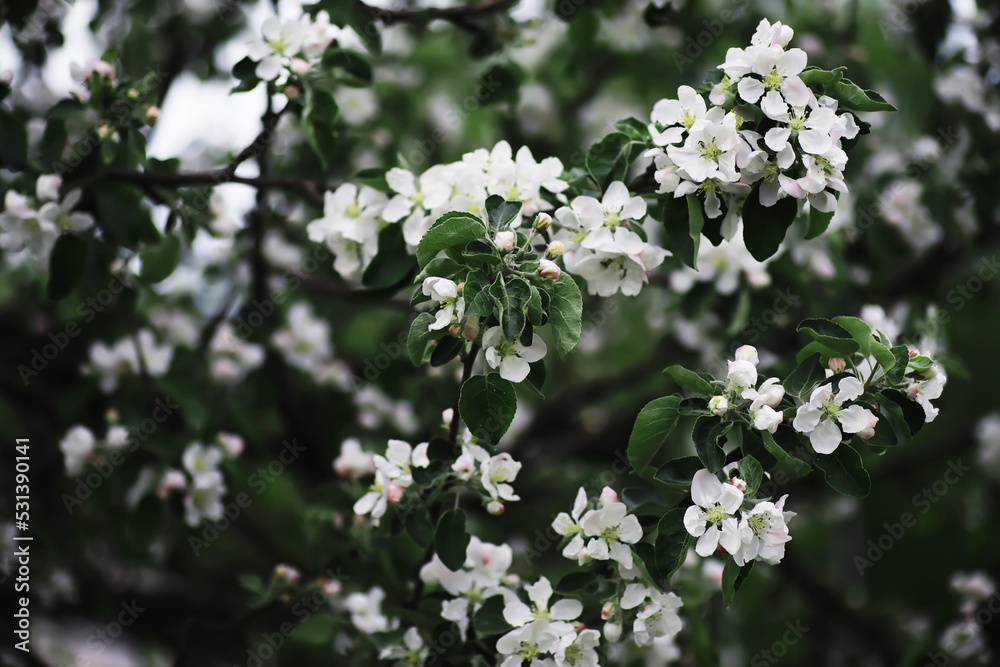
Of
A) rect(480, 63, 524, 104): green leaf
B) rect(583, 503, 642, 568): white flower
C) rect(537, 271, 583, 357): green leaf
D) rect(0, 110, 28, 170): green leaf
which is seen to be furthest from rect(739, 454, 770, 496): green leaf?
rect(0, 110, 28, 170): green leaf

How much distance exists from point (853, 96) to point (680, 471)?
659mm

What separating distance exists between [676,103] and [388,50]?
94.5 inches

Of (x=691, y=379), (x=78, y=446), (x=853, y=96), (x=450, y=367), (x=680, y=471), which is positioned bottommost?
(x=450, y=367)

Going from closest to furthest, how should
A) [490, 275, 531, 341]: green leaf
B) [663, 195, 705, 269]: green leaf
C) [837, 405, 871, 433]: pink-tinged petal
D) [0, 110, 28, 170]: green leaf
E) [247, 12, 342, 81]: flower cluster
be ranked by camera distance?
1. [490, 275, 531, 341]: green leaf
2. [837, 405, 871, 433]: pink-tinged petal
3. [663, 195, 705, 269]: green leaf
4. [247, 12, 342, 81]: flower cluster
5. [0, 110, 28, 170]: green leaf

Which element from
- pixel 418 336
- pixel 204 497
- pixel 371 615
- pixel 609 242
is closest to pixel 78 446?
pixel 204 497

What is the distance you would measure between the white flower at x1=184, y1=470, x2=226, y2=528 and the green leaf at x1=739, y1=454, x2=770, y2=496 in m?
1.37

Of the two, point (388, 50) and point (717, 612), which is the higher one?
point (388, 50)

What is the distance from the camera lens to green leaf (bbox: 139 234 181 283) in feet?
6.60

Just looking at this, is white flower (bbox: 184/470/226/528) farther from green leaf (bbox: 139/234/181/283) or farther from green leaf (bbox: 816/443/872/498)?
green leaf (bbox: 816/443/872/498)

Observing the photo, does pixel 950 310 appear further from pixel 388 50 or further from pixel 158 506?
pixel 158 506

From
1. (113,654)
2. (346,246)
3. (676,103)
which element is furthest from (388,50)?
(113,654)

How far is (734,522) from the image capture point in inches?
48.4

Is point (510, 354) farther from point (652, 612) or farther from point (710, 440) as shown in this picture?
point (652, 612)

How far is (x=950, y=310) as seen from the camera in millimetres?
3150
